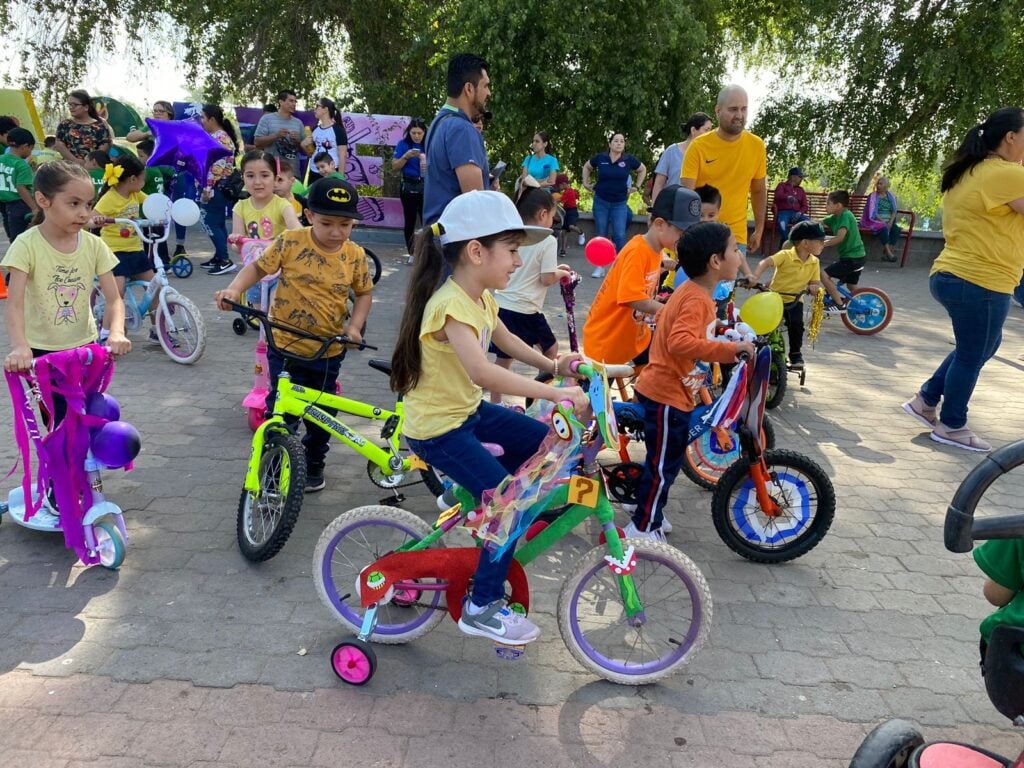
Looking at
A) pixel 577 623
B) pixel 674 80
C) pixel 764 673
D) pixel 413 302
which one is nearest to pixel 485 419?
pixel 413 302

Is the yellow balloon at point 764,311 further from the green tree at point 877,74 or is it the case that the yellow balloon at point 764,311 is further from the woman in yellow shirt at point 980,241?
the green tree at point 877,74

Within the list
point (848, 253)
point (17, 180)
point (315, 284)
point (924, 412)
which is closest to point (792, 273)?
point (924, 412)

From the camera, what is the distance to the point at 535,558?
2932 millimetres

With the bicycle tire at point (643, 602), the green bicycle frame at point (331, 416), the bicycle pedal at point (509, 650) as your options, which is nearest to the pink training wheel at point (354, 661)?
the bicycle pedal at point (509, 650)

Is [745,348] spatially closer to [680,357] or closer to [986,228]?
[680,357]

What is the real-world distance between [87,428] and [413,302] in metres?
1.79

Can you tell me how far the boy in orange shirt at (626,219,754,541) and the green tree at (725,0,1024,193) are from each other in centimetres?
1331

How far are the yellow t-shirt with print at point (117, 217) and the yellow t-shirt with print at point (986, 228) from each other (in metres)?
6.45

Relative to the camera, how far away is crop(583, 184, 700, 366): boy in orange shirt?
4000 mm

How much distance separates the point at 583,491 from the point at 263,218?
411 centimetres

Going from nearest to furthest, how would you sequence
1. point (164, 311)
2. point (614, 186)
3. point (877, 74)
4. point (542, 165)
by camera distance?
point (164, 311) → point (614, 186) → point (542, 165) → point (877, 74)

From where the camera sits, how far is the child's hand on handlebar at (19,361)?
10.3 ft

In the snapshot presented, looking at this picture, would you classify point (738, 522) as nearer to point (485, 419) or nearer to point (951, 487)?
point (485, 419)

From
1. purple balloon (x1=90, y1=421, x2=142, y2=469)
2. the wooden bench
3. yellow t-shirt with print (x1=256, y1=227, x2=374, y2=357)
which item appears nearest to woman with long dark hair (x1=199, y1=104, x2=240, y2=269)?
yellow t-shirt with print (x1=256, y1=227, x2=374, y2=357)
